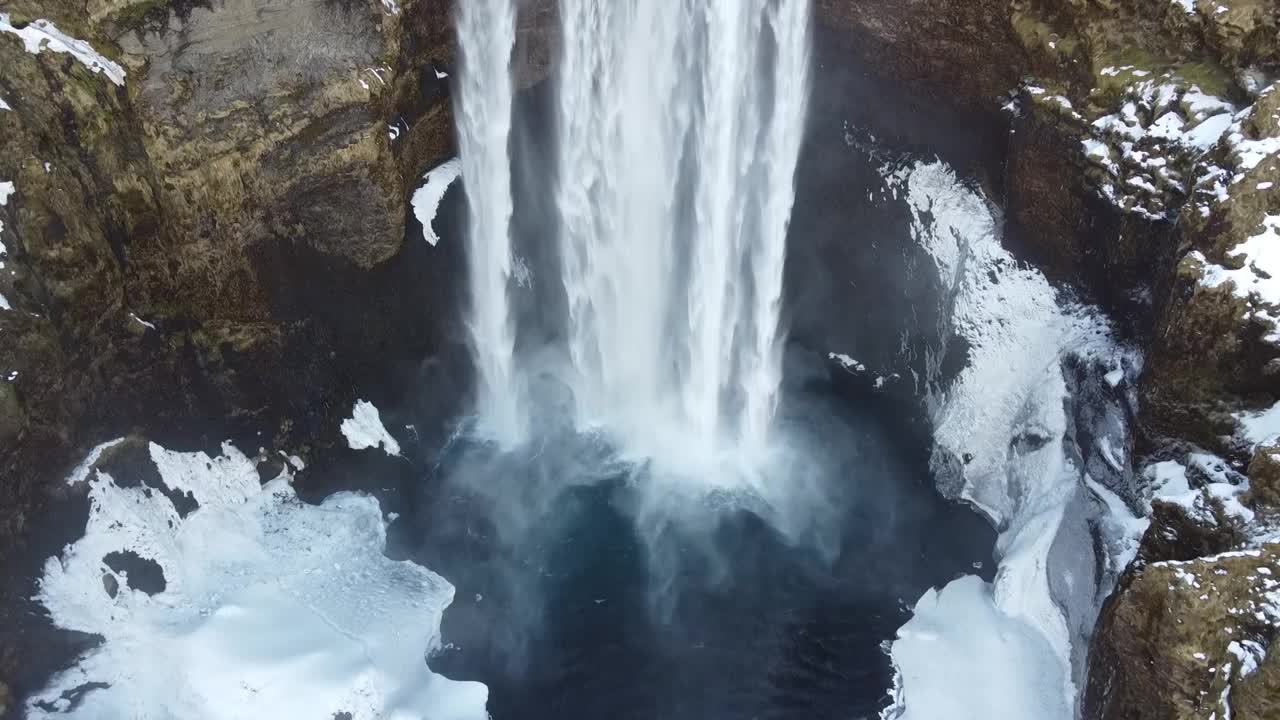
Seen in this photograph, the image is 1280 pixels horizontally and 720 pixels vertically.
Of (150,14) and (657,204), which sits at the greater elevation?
(657,204)

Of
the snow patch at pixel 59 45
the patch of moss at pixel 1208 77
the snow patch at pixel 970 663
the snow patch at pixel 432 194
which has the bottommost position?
the snow patch at pixel 970 663

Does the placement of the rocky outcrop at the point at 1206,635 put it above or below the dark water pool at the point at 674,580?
below

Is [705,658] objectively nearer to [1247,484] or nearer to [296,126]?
[1247,484]

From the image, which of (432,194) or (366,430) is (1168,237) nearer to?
(432,194)

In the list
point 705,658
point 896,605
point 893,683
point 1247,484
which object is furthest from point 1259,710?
point 705,658

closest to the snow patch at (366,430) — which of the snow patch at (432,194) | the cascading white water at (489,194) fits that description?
the cascading white water at (489,194)

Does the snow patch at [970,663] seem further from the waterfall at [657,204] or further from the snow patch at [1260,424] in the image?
the waterfall at [657,204]

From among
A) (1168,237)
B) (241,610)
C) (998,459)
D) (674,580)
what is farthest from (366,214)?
(1168,237)
